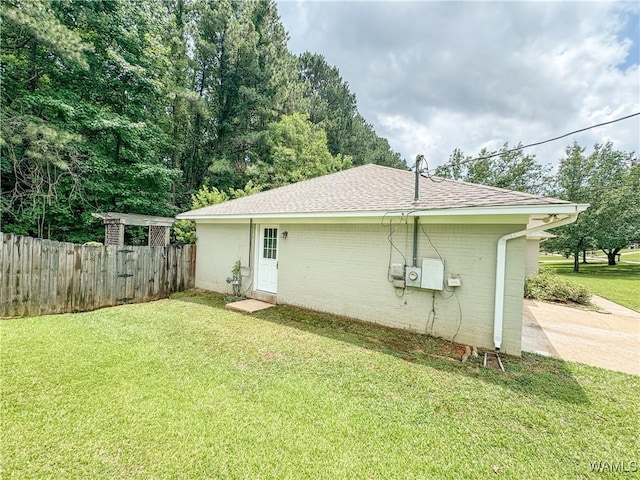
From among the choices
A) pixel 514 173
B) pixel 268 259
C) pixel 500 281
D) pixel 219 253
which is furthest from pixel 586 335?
pixel 514 173

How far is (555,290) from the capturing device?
32.8 ft

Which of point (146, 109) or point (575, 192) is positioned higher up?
point (146, 109)

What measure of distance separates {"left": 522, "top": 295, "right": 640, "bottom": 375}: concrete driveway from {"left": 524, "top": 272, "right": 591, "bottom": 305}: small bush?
0.58 metres

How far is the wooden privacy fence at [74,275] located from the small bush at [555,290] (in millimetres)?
12789

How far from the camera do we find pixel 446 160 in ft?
93.8

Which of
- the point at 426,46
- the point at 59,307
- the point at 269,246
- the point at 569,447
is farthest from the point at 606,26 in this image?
the point at 59,307

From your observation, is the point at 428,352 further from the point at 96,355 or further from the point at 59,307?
the point at 59,307

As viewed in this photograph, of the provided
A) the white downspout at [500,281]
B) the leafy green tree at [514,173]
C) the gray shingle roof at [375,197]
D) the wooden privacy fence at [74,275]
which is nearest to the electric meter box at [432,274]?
the white downspout at [500,281]

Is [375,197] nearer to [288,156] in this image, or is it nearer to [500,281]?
[500,281]

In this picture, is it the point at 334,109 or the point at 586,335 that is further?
the point at 334,109

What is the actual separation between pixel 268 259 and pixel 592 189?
2309 cm

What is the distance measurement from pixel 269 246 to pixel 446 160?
25.8m

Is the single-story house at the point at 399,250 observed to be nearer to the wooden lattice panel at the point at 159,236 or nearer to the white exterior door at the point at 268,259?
the white exterior door at the point at 268,259

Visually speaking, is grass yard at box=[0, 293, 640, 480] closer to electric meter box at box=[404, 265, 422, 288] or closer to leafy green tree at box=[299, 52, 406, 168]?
electric meter box at box=[404, 265, 422, 288]
